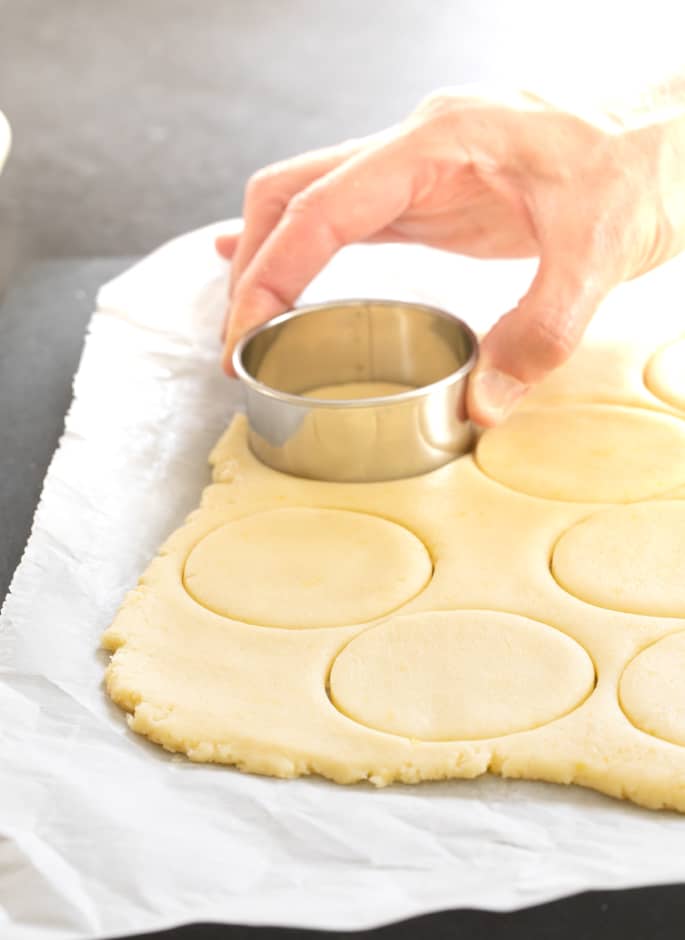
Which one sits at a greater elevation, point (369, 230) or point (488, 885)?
point (369, 230)

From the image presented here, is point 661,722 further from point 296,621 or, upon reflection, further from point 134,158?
point 134,158

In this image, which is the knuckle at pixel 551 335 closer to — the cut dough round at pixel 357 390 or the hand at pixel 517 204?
the hand at pixel 517 204

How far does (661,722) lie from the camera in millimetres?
1262

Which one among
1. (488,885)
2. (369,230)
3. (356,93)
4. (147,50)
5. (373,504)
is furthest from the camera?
(147,50)

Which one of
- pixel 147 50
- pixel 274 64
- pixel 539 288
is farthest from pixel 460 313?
pixel 147 50

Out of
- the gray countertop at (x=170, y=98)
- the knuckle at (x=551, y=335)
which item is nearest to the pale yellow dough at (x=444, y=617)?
the knuckle at (x=551, y=335)

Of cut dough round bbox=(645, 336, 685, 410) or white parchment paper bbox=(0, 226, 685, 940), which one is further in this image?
cut dough round bbox=(645, 336, 685, 410)

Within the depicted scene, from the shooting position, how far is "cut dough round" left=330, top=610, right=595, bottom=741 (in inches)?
50.8

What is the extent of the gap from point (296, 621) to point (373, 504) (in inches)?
10.3

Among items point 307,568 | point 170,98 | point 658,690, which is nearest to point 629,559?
point 658,690

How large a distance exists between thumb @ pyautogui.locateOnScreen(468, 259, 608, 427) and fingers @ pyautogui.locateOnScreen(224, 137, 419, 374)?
0.26 m

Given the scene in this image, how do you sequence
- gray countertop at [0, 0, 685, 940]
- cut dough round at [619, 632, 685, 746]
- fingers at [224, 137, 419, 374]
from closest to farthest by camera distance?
cut dough round at [619, 632, 685, 746]
fingers at [224, 137, 419, 374]
gray countertop at [0, 0, 685, 940]

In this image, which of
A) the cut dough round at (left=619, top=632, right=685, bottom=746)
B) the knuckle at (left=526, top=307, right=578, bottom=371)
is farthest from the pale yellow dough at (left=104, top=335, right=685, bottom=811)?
the knuckle at (left=526, top=307, right=578, bottom=371)

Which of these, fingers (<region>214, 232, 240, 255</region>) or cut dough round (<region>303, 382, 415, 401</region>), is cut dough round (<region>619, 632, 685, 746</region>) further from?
fingers (<region>214, 232, 240, 255</region>)
